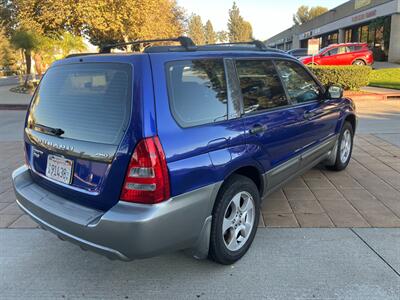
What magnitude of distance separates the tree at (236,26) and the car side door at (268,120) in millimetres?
87988

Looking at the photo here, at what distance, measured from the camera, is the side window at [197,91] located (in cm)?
257

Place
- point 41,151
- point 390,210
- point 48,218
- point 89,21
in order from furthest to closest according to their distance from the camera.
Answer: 1. point 89,21
2. point 390,210
3. point 41,151
4. point 48,218

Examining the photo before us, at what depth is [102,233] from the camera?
7.84 feet

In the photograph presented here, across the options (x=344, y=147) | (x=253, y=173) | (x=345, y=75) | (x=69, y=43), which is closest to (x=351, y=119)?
(x=344, y=147)

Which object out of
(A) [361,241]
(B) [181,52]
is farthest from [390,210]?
(B) [181,52]

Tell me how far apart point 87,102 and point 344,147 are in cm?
405

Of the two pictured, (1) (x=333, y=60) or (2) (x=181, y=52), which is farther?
(1) (x=333, y=60)

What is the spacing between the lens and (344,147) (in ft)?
17.8

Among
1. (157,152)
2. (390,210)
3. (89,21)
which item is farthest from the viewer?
(89,21)

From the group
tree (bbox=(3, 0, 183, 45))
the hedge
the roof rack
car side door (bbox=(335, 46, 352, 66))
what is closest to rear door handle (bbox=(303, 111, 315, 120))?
the roof rack

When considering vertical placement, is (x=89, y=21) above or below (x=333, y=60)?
above

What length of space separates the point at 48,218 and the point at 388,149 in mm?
6075

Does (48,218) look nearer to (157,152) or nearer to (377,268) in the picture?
(157,152)

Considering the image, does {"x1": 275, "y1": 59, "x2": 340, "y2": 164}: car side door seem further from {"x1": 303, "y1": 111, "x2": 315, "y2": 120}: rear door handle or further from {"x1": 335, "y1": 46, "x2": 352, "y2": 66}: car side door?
{"x1": 335, "y1": 46, "x2": 352, "y2": 66}: car side door
